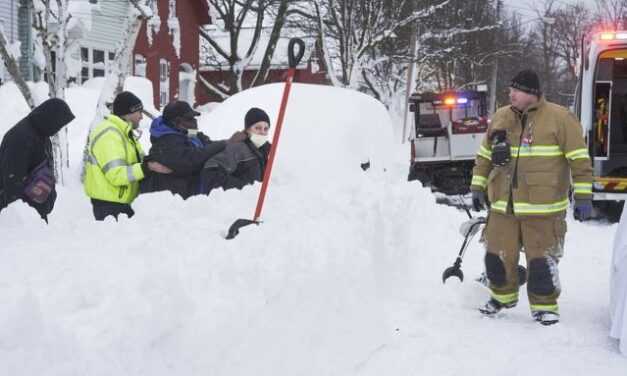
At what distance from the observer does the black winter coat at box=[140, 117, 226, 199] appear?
537cm

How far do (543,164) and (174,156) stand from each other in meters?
2.64

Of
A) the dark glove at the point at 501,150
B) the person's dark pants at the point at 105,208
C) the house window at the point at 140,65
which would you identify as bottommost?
the person's dark pants at the point at 105,208

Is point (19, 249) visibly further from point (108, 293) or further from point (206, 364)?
point (206, 364)

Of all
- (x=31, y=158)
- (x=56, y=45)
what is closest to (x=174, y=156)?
(x=31, y=158)

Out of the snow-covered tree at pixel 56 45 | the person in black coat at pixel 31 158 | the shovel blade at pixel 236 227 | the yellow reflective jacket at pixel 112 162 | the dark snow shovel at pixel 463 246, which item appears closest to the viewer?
the shovel blade at pixel 236 227

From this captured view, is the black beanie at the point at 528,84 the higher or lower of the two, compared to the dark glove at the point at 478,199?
higher

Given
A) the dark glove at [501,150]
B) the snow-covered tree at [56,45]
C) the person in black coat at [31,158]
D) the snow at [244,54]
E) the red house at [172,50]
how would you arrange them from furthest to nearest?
the snow at [244,54] → the red house at [172,50] → the snow-covered tree at [56,45] → the dark glove at [501,150] → the person in black coat at [31,158]

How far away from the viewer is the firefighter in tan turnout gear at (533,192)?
532 cm

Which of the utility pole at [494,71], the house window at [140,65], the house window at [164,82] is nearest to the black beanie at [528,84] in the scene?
the house window at [140,65]

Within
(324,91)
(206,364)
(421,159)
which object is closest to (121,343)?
(206,364)

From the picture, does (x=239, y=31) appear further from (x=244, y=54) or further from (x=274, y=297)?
(x=274, y=297)

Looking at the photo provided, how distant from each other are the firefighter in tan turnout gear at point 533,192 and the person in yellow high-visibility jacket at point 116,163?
245 centimetres

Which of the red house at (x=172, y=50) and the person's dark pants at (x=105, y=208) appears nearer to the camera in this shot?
the person's dark pants at (x=105, y=208)

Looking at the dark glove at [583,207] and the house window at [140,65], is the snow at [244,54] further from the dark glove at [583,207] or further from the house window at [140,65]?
the dark glove at [583,207]
